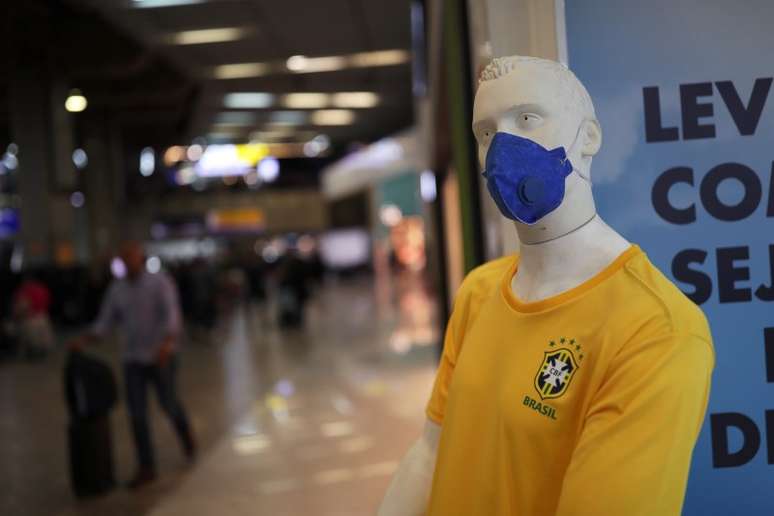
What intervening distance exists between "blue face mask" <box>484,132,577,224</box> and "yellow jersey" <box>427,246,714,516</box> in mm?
145

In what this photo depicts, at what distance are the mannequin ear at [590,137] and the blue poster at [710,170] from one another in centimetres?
56

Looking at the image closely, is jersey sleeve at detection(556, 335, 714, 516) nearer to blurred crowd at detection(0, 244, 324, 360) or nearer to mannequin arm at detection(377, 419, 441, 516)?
mannequin arm at detection(377, 419, 441, 516)

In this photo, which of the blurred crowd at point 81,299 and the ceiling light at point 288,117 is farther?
the ceiling light at point 288,117

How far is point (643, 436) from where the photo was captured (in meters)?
1.10

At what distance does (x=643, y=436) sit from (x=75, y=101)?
17.4 metres

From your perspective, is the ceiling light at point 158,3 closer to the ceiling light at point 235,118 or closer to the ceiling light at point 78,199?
the ceiling light at point 235,118

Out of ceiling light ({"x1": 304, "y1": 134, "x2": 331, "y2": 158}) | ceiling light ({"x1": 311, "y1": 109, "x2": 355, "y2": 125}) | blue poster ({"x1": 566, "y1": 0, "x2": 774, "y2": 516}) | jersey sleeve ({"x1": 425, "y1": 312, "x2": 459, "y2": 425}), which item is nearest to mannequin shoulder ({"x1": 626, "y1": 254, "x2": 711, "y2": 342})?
jersey sleeve ({"x1": 425, "y1": 312, "x2": 459, "y2": 425})

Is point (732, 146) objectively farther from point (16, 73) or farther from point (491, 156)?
point (16, 73)

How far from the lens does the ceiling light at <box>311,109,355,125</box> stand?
21.6m

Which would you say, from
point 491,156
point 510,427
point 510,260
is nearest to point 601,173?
point 510,260

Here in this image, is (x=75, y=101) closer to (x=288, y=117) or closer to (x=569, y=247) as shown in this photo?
(x=288, y=117)

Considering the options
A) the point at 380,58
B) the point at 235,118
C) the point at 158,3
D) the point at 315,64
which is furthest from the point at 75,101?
the point at 158,3

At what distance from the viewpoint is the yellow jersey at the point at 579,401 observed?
111cm

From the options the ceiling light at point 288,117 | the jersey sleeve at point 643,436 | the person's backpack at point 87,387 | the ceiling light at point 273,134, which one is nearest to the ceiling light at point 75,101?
the ceiling light at point 288,117
